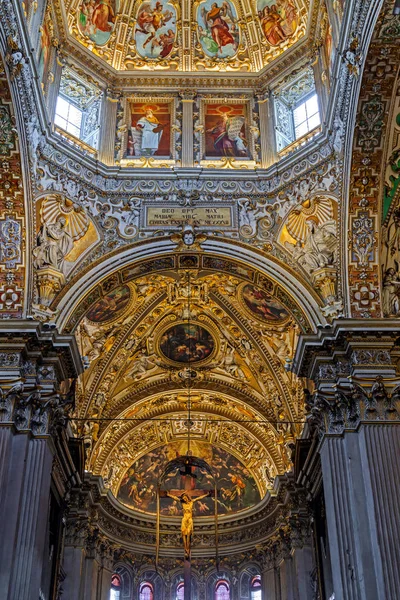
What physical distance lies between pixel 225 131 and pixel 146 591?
1548 cm

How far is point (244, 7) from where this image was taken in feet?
62.1

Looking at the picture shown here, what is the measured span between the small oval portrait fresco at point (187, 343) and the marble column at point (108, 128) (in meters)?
5.85

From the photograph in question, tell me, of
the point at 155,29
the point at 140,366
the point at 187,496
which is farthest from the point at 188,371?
the point at 155,29

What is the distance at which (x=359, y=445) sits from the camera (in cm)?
1381

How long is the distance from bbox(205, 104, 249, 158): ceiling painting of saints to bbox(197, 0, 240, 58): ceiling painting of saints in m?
1.59

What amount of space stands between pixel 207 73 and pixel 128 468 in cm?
1353

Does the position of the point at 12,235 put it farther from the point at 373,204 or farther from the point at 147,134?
the point at 373,204

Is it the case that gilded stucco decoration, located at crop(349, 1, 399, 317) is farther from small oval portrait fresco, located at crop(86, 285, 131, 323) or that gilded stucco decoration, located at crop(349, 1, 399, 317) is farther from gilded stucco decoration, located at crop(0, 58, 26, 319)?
gilded stucco decoration, located at crop(0, 58, 26, 319)

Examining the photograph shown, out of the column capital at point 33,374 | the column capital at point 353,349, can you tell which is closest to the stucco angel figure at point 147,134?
the column capital at point 33,374

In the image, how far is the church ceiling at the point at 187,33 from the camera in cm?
1850

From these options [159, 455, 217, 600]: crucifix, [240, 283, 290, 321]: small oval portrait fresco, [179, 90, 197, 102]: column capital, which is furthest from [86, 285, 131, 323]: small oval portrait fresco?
[179, 90, 197, 102]: column capital

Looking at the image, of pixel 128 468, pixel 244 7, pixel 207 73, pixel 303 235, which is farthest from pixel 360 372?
pixel 128 468

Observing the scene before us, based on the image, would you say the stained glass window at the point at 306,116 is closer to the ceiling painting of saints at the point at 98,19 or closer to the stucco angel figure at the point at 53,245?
the ceiling painting of saints at the point at 98,19

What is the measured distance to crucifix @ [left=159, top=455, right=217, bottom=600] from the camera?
18.8 m
